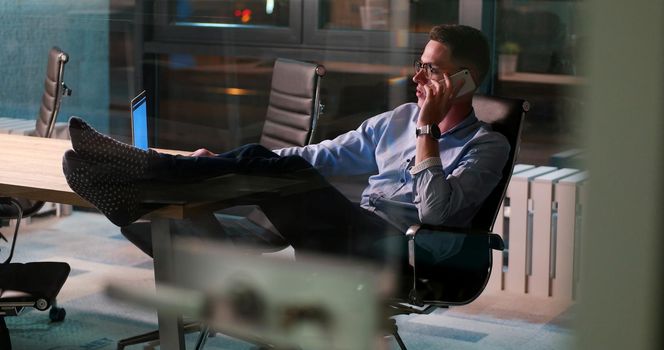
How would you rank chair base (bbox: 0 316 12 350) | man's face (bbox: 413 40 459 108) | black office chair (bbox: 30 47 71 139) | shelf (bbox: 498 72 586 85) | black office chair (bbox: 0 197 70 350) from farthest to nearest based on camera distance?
chair base (bbox: 0 316 12 350) → black office chair (bbox: 0 197 70 350) → black office chair (bbox: 30 47 71 139) → man's face (bbox: 413 40 459 108) → shelf (bbox: 498 72 586 85)

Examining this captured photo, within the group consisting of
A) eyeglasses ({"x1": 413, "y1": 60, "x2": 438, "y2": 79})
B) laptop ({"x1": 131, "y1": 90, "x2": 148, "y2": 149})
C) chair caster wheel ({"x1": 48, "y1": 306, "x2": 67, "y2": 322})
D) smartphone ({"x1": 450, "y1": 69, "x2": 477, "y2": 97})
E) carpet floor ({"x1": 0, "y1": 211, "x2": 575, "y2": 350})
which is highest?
eyeglasses ({"x1": 413, "y1": 60, "x2": 438, "y2": 79})

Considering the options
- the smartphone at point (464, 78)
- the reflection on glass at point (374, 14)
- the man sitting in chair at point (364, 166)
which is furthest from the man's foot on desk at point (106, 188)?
the smartphone at point (464, 78)

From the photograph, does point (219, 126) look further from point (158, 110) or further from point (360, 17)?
point (360, 17)

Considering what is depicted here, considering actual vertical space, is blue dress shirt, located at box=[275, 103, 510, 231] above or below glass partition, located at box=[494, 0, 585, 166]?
below

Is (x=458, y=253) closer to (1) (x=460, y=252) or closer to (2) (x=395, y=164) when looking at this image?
(1) (x=460, y=252)

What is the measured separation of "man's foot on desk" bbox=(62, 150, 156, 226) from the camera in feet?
6.02

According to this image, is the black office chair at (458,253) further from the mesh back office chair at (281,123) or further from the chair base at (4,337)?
the chair base at (4,337)

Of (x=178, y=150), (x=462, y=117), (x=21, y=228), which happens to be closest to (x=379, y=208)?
(x=462, y=117)

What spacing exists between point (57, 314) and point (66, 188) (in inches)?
22.0

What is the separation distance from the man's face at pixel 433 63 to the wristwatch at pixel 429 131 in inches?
1.9

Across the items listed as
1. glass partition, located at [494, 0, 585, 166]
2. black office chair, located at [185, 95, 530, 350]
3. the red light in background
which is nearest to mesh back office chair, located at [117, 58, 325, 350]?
the red light in background

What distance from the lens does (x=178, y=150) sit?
1.85 metres

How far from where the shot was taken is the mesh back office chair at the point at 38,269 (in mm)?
1948

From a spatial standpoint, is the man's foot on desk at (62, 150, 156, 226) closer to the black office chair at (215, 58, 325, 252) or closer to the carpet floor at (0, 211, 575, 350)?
the carpet floor at (0, 211, 575, 350)
